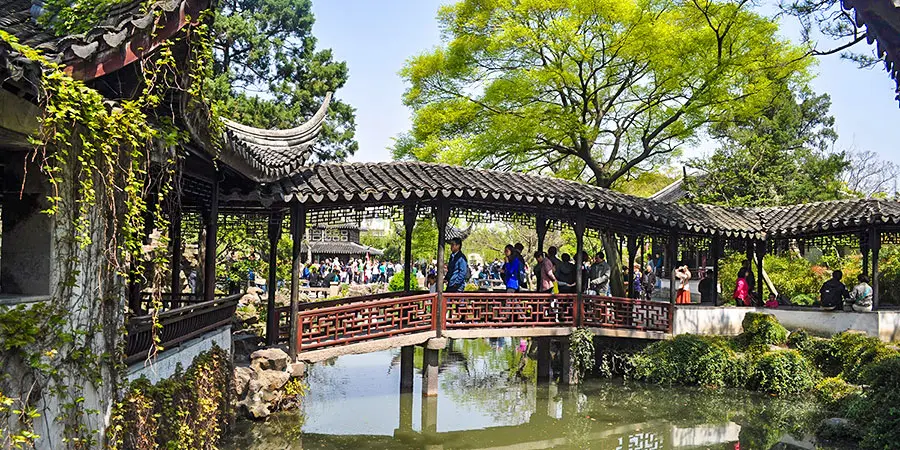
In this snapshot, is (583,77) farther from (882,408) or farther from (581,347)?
(882,408)

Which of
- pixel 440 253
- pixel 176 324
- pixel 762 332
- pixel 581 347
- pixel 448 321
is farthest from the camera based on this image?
pixel 762 332

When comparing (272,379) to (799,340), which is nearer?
(272,379)

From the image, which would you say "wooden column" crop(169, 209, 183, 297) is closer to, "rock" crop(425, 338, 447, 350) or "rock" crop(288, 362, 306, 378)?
"rock" crop(288, 362, 306, 378)

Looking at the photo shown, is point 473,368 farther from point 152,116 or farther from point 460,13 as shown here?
point 152,116

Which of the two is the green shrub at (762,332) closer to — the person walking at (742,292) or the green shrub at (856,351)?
the green shrub at (856,351)

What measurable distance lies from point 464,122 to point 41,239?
15128mm

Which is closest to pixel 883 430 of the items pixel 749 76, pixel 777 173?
pixel 749 76

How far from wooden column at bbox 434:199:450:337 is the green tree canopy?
23.3 ft

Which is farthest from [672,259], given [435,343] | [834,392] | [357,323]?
[357,323]

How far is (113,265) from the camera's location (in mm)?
5457

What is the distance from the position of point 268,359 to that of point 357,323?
1503mm

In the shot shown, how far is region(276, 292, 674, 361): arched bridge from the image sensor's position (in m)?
10.5

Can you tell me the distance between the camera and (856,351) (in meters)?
12.3

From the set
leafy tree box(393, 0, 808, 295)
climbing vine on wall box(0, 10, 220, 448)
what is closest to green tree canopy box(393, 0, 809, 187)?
leafy tree box(393, 0, 808, 295)
